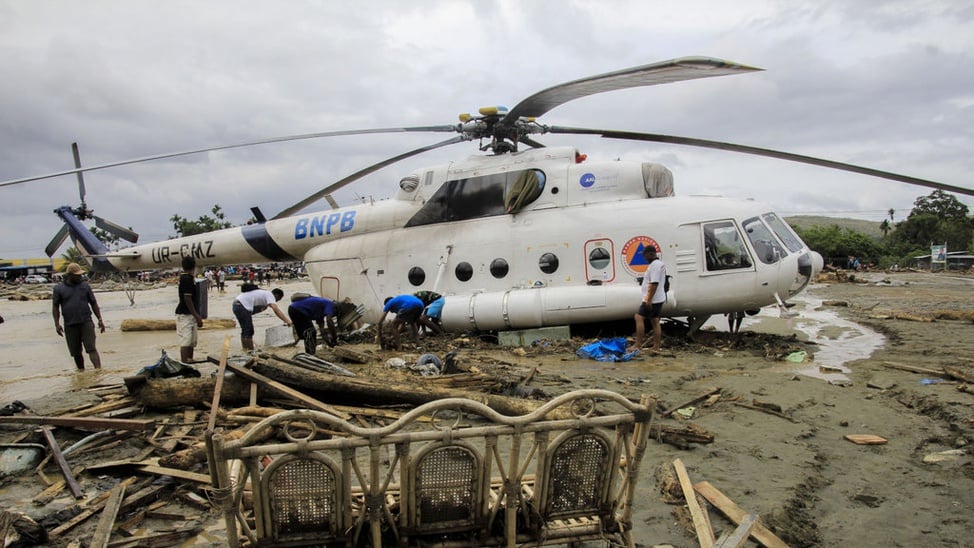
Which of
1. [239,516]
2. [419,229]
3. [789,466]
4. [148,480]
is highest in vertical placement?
[419,229]

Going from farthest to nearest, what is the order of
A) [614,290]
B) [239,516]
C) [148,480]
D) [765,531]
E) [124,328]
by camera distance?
[124,328] < [614,290] < [148,480] < [765,531] < [239,516]

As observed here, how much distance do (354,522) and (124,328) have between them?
16767 mm

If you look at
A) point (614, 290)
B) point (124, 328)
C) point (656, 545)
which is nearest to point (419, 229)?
point (614, 290)

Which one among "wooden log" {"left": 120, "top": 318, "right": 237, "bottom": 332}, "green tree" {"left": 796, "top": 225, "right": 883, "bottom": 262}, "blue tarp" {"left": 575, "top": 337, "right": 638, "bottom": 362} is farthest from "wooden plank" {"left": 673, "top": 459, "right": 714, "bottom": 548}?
"green tree" {"left": 796, "top": 225, "right": 883, "bottom": 262}

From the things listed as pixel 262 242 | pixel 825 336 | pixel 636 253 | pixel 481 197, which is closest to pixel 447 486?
pixel 636 253

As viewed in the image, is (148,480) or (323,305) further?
(323,305)

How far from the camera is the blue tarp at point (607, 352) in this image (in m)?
8.98

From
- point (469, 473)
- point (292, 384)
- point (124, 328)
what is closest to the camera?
point (469, 473)

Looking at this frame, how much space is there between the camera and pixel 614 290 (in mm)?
10117

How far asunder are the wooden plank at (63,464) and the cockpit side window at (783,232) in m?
10.5

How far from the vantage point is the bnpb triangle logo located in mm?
10250

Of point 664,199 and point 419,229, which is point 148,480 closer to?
point 419,229

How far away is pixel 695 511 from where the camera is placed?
3631 mm

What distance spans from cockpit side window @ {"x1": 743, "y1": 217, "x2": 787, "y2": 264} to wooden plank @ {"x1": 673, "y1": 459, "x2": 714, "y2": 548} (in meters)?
6.74
